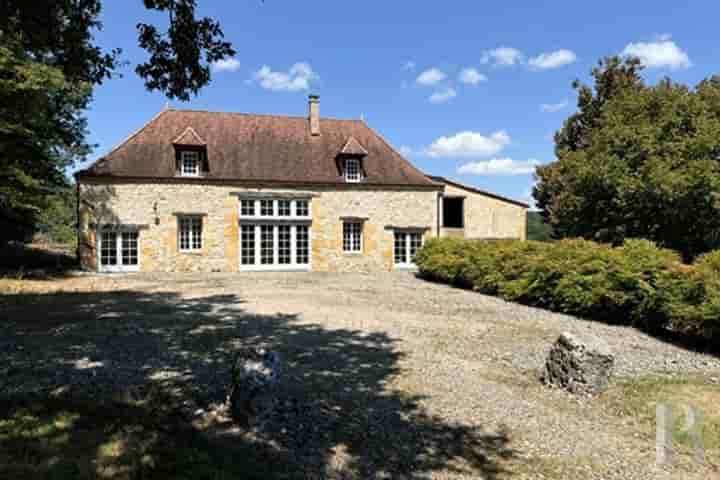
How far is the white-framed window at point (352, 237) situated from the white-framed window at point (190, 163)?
20.9 ft

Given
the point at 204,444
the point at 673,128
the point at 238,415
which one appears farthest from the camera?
the point at 673,128

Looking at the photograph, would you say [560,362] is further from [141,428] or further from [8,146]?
[8,146]

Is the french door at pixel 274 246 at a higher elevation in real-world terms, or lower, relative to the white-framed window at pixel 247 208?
lower

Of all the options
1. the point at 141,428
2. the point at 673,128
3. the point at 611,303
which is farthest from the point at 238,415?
the point at 673,128

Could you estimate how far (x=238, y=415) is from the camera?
13.4 ft

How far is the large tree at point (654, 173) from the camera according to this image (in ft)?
59.8

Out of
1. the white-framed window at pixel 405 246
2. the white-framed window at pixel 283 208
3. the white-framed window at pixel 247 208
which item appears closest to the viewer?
the white-framed window at pixel 247 208

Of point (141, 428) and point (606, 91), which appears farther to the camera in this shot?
point (606, 91)

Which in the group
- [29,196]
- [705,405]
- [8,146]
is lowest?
[705,405]

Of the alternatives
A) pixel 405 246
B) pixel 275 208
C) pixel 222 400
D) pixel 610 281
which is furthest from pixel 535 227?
pixel 222 400

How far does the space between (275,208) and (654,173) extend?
48.6ft

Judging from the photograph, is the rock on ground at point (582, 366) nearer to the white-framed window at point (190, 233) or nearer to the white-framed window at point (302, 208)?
the white-framed window at point (302, 208)

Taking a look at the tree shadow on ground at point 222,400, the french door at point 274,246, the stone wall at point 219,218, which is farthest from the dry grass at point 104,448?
the french door at point 274,246

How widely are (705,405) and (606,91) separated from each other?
26.5 metres
